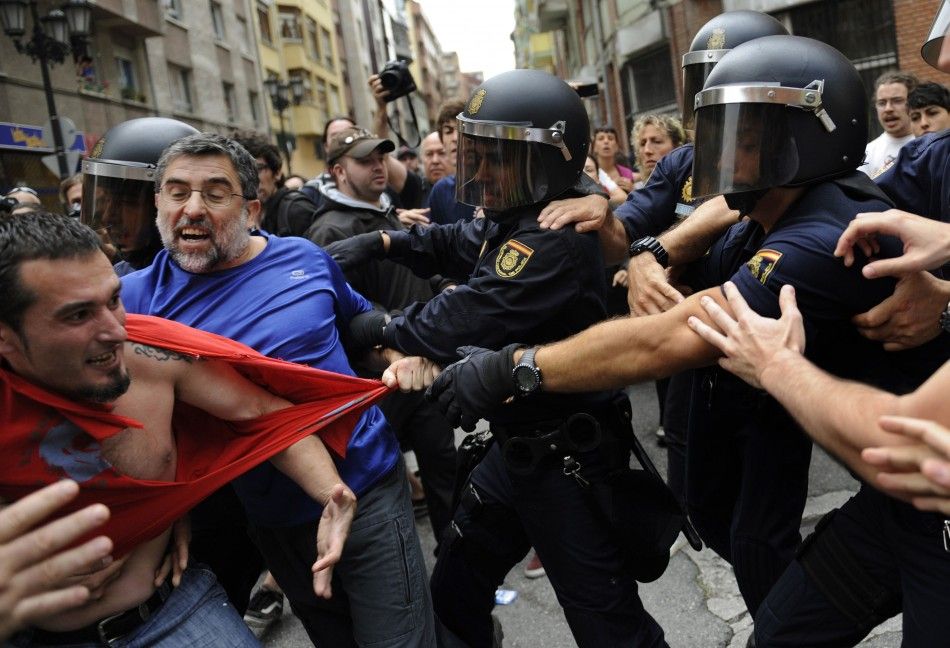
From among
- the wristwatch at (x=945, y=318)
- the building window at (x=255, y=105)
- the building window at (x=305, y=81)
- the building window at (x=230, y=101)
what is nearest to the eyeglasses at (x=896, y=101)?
the wristwatch at (x=945, y=318)

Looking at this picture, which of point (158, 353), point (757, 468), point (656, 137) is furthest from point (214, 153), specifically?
point (656, 137)

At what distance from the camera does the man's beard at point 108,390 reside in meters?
1.77

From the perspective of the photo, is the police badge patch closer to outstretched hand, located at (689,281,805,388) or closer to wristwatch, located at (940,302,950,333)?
outstretched hand, located at (689,281,805,388)

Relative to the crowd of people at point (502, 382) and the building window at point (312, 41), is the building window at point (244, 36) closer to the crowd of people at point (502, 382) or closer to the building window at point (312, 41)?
the building window at point (312, 41)

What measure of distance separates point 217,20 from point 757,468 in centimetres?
2553

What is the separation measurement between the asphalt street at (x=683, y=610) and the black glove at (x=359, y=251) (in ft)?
5.45

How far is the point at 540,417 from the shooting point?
97.7 inches

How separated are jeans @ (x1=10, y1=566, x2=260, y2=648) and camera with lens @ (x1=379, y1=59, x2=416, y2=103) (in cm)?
396

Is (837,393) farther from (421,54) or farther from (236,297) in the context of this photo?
(421,54)

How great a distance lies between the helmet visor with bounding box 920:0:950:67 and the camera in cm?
214

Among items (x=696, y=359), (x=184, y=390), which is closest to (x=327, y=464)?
(x=184, y=390)

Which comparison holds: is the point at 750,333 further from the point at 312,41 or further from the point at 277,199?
the point at 312,41

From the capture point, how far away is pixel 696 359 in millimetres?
1997

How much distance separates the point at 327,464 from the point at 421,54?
85508mm
